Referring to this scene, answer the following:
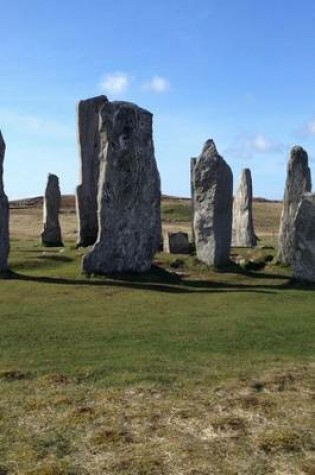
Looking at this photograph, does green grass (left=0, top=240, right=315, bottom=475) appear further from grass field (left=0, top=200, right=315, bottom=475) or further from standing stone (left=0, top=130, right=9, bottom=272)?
standing stone (left=0, top=130, right=9, bottom=272)

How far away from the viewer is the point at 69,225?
56.9 meters

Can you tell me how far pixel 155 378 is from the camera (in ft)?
38.4

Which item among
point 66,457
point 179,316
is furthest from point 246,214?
point 66,457

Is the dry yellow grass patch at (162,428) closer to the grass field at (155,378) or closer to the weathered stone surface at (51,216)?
the grass field at (155,378)

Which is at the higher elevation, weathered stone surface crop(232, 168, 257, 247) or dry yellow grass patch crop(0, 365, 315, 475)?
weathered stone surface crop(232, 168, 257, 247)

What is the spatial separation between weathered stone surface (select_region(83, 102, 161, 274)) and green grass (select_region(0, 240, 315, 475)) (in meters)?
1.17

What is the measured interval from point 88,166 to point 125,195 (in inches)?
319

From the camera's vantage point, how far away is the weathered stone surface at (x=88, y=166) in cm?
3105

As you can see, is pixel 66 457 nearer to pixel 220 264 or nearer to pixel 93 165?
pixel 220 264

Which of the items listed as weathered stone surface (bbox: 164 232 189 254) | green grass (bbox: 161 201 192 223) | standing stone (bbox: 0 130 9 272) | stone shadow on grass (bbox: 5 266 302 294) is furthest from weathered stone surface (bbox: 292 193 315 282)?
green grass (bbox: 161 201 192 223)

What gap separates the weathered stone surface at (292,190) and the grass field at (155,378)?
169 inches

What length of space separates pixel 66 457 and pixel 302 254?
51.1 ft

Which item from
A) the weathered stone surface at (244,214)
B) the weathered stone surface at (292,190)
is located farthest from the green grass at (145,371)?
the weathered stone surface at (244,214)

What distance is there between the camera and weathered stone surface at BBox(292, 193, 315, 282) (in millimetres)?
22312
